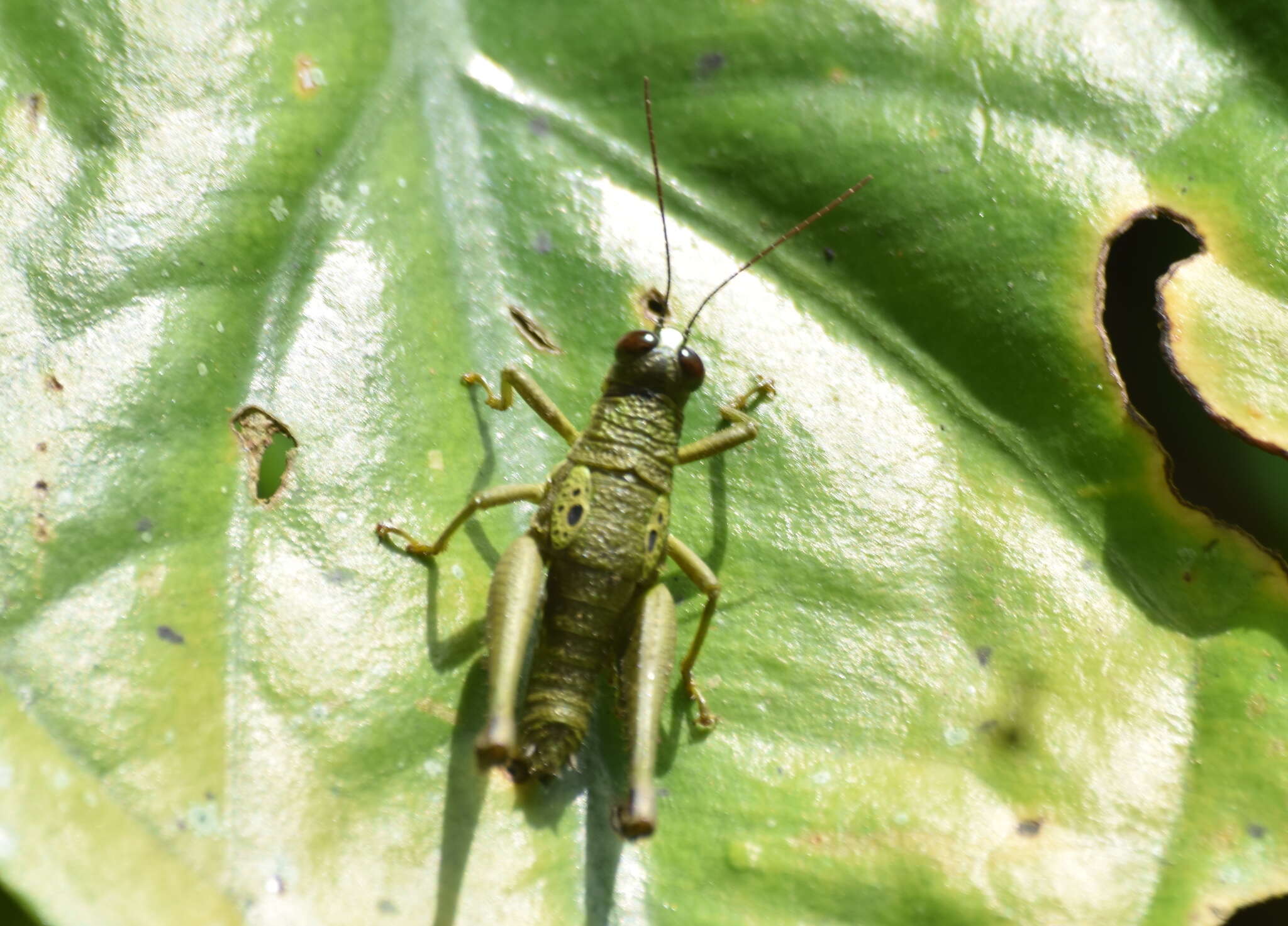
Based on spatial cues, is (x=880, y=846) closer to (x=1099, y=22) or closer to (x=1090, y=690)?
(x=1090, y=690)

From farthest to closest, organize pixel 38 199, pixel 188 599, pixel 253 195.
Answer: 1. pixel 253 195
2. pixel 38 199
3. pixel 188 599

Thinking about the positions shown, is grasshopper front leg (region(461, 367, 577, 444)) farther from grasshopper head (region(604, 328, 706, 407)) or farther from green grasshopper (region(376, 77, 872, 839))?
grasshopper head (region(604, 328, 706, 407))

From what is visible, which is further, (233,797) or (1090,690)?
(1090,690)

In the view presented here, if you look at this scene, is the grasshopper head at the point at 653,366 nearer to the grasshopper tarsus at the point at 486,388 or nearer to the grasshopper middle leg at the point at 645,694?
the grasshopper tarsus at the point at 486,388

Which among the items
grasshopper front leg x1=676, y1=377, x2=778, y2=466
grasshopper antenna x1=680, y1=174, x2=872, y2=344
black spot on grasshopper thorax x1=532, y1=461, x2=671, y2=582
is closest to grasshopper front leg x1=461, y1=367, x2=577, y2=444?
black spot on grasshopper thorax x1=532, y1=461, x2=671, y2=582

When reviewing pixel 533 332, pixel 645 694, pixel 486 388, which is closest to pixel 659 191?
pixel 533 332

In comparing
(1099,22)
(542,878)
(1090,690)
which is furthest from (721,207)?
(542,878)

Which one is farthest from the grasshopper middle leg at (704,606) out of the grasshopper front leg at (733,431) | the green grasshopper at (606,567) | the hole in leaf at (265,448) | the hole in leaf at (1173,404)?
the hole in leaf at (1173,404)
